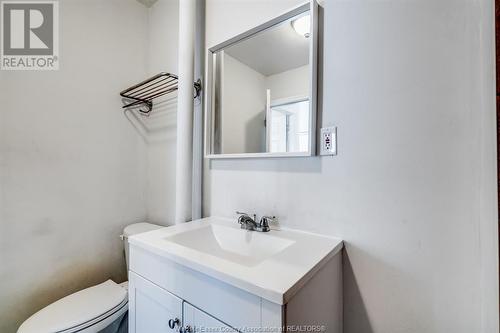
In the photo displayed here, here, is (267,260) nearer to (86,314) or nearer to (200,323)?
(200,323)

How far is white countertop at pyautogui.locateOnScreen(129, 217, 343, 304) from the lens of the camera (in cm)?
54

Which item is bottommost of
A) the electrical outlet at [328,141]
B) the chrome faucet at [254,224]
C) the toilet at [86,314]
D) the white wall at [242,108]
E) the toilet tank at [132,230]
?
the toilet at [86,314]

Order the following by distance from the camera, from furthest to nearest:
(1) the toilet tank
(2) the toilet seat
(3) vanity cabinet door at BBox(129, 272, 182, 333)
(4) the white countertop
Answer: (1) the toilet tank < (2) the toilet seat < (3) vanity cabinet door at BBox(129, 272, 182, 333) < (4) the white countertop

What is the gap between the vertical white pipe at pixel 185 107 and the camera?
1218 millimetres

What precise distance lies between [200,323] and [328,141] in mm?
759

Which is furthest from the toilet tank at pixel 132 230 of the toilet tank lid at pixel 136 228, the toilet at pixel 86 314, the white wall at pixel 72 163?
the toilet at pixel 86 314

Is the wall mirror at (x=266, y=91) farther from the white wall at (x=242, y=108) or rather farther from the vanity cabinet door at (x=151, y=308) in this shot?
the vanity cabinet door at (x=151, y=308)

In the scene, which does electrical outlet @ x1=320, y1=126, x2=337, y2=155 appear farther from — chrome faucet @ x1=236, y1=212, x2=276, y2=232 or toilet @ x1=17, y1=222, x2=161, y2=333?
toilet @ x1=17, y1=222, x2=161, y2=333

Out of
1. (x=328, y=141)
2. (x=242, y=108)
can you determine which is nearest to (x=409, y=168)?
(x=328, y=141)

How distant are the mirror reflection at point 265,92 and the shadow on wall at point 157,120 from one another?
1.38ft

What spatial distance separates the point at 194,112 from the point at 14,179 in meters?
1.01

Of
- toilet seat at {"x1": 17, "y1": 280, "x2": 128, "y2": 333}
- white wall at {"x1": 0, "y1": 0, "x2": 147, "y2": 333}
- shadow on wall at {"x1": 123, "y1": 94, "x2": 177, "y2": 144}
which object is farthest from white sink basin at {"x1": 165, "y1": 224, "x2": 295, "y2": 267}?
white wall at {"x1": 0, "y1": 0, "x2": 147, "y2": 333}

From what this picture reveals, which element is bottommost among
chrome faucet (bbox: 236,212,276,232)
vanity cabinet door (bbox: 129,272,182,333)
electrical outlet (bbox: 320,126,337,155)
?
vanity cabinet door (bbox: 129,272,182,333)

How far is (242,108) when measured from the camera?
114cm
